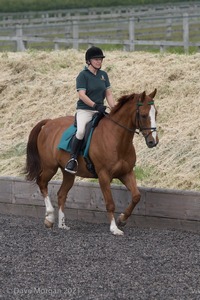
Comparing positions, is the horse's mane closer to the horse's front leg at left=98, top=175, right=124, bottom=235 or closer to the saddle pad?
the saddle pad

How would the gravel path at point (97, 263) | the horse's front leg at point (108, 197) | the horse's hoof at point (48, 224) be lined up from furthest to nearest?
the horse's hoof at point (48, 224) < the horse's front leg at point (108, 197) < the gravel path at point (97, 263)

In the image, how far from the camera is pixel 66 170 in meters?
12.4

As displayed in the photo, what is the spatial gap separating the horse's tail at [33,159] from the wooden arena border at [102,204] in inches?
18.9

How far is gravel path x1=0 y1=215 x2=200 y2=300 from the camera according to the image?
8.54 metres

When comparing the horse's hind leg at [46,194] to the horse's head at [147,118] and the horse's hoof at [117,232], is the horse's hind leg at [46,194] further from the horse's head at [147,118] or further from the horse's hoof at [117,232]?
the horse's head at [147,118]

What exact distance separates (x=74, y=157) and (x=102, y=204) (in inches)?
38.1

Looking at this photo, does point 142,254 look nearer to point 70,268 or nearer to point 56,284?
point 70,268

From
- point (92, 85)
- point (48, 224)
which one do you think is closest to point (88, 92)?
point (92, 85)

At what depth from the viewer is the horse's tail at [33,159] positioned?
13242 mm

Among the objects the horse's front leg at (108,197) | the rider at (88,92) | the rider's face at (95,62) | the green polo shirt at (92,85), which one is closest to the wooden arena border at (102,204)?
the horse's front leg at (108,197)

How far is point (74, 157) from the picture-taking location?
1230 centimetres

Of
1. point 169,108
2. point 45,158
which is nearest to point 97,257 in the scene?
point 45,158

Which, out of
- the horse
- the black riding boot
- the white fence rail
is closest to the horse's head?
the horse

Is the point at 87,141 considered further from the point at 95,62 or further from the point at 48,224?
the point at 48,224
